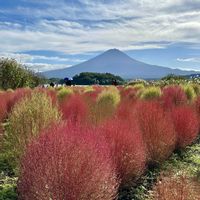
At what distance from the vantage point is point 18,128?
8.19m

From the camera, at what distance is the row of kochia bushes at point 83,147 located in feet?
15.8

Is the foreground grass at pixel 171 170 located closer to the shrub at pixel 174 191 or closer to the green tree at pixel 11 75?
the shrub at pixel 174 191

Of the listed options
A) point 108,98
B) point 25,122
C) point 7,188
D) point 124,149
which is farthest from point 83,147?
point 108,98

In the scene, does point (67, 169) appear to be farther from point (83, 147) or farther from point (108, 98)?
point (108, 98)

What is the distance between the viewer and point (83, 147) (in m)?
4.98

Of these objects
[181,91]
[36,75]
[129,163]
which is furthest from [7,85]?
[129,163]

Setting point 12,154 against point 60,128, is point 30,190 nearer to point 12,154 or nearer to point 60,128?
point 60,128

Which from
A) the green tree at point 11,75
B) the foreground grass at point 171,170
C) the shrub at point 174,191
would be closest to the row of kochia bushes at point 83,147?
the foreground grass at point 171,170

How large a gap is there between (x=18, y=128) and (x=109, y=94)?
33.0 ft

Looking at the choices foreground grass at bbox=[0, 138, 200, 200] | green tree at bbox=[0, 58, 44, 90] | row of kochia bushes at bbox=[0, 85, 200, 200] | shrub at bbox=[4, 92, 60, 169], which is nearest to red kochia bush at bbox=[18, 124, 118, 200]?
row of kochia bushes at bbox=[0, 85, 200, 200]

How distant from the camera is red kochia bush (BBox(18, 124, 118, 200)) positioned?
4750mm

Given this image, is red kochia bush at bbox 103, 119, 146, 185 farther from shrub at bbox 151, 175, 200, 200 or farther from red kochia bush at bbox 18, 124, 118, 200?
shrub at bbox 151, 175, 200, 200

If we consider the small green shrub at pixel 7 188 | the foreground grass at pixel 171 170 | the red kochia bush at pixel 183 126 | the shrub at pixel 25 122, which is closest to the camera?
the small green shrub at pixel 7 188

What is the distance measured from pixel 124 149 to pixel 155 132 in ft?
6.56
